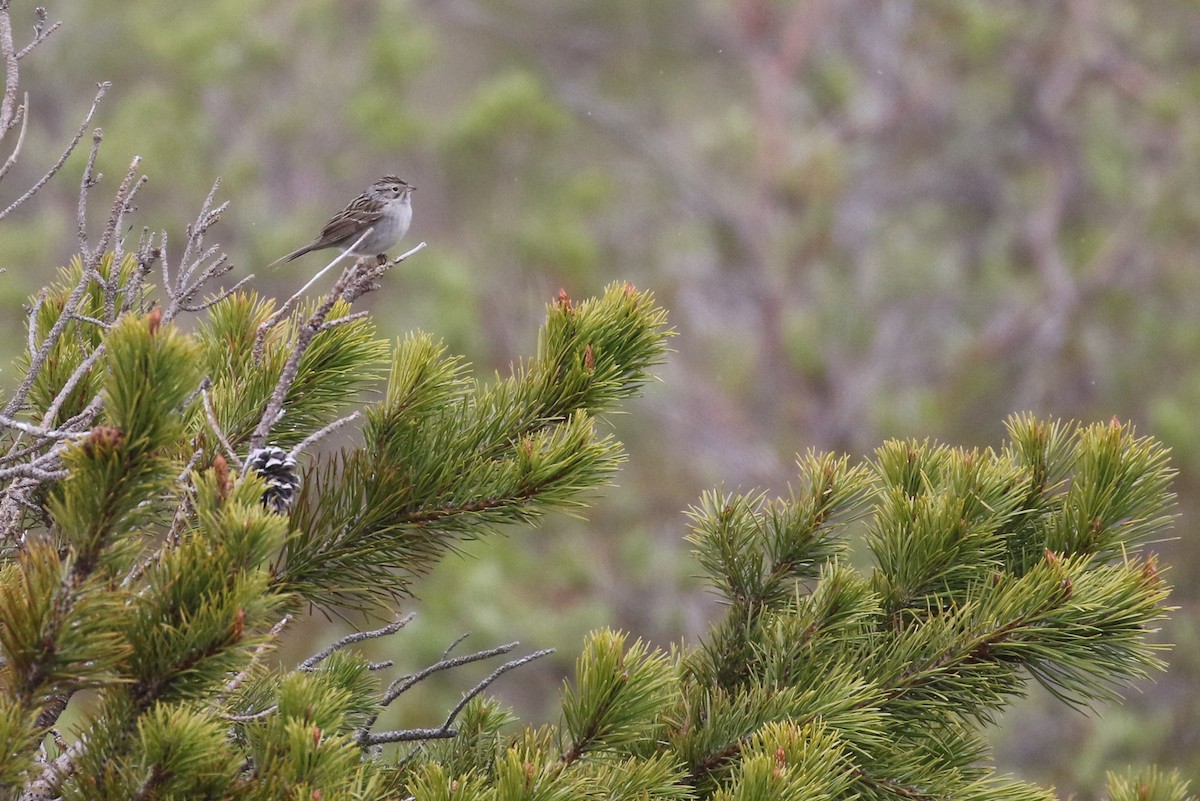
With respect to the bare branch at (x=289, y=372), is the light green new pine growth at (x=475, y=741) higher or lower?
lower

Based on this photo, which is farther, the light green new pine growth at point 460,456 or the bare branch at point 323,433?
the light green new pine growth at point 460,456

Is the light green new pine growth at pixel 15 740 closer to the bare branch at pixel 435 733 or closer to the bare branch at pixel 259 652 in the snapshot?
the bare branch at pixel 259 652

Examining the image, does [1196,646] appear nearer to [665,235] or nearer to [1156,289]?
[1156,289]

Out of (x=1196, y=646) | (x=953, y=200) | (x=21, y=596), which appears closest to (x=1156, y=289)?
(x=953, y=200)

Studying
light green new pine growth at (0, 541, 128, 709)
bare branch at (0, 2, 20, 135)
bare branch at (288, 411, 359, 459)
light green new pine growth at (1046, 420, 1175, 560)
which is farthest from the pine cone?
light green new pine growth at (1046, 420, 1175, 560)

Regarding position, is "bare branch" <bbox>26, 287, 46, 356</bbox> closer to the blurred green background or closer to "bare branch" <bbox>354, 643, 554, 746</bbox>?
"bare branch" <bbox>354, 643, 554, 746</bbox>

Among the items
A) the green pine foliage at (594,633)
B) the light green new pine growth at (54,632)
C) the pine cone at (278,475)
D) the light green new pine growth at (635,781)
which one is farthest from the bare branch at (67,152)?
the light green new pine growth at (635,781)
